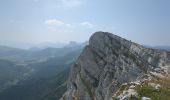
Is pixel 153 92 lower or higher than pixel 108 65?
higher

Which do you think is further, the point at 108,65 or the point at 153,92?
the point at 108,65

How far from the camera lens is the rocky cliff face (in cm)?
8712

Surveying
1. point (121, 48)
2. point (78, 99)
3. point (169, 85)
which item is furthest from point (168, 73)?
point (78, 99)

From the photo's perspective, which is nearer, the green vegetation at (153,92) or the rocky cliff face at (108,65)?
the green vegetation at (153,92)

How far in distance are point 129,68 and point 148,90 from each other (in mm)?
56384

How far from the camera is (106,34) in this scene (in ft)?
373

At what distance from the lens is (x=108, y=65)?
324ft

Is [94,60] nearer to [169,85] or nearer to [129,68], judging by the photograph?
[129,68]

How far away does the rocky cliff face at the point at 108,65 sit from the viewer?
87125mm

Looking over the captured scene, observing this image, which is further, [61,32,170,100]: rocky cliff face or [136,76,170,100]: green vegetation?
[61,32,170,100]: rocky cliff face

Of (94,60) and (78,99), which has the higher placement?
(94,60)

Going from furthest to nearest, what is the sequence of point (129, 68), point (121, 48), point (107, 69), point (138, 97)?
point (121, 48), point (107, 69), point (129, 68), point (138, 97)

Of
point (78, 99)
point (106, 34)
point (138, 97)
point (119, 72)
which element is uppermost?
point (106, 34)

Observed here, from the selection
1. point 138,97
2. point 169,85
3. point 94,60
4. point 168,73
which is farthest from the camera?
point 94,60
